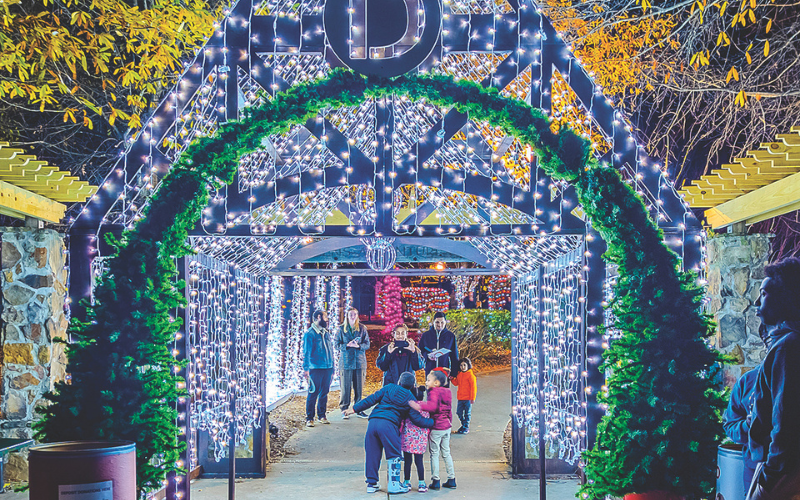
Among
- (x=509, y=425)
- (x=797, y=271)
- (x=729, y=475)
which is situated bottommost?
(x=509, y=425)

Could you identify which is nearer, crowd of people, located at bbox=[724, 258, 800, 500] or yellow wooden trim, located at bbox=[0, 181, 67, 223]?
crowd of people, located at bbox=[724, 258, 800, 500]

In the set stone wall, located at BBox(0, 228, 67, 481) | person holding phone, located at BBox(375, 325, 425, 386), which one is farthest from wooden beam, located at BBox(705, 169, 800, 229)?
stone wall, located at BBox(0, 228, 67, 481)

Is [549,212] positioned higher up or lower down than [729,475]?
higher up

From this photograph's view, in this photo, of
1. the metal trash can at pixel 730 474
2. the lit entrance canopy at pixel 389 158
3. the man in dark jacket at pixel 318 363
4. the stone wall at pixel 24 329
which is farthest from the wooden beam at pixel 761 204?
the stone wall at pixel 24 329

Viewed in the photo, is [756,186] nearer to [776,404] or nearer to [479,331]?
[776,404]

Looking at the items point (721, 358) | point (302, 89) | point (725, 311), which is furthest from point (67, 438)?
point (725, 311)

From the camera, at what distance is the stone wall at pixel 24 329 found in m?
5.94

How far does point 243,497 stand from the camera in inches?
260

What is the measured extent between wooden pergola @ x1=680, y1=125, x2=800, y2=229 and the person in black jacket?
328 cm

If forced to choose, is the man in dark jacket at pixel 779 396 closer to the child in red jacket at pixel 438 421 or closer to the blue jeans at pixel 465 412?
the child in red jacket at pixel 438 421

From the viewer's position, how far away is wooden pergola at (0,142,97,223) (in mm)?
4930

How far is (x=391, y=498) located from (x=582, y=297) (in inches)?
108

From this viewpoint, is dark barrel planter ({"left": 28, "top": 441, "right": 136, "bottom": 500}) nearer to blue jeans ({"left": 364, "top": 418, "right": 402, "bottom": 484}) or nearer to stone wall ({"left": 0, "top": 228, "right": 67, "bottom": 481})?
stone wall ({"left": 0, "top": 228, "right": 67, "bottom": 481})

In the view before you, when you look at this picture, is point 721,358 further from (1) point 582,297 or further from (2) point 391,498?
(2) point 391,498
